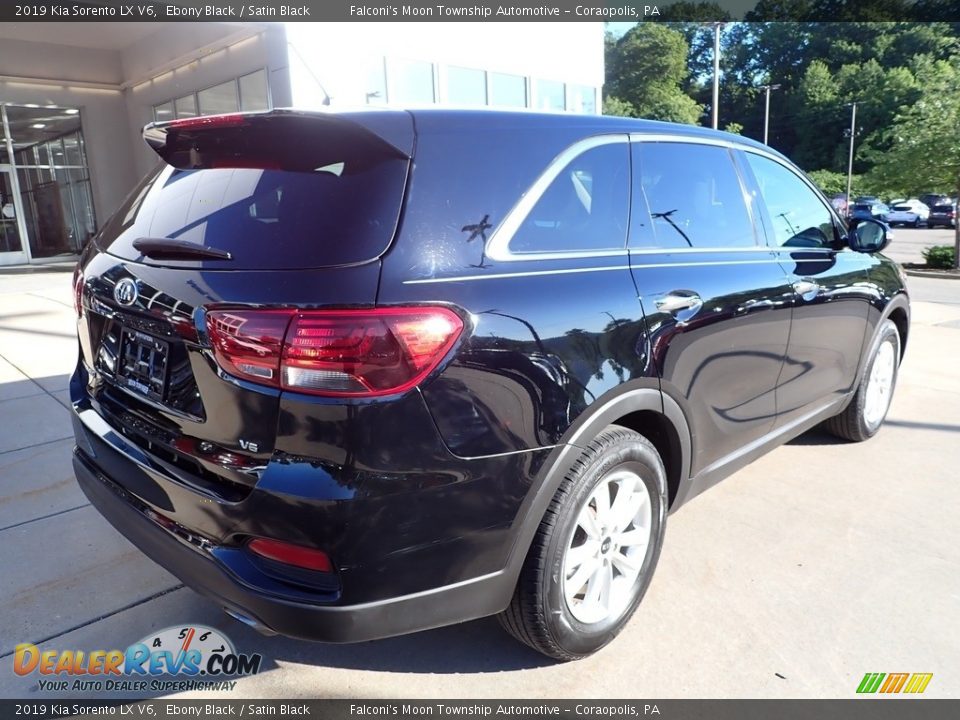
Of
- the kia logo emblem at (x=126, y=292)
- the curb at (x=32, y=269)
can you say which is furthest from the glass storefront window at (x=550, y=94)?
the kia logo emblem at (x=126, y=292)

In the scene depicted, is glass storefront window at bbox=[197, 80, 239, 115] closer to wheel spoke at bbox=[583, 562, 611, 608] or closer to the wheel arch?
the wheel arch

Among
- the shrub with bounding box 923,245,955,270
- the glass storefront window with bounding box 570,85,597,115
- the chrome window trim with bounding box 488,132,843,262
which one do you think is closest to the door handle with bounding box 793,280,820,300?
the chrome window trim with bounding box 488,132,843,262

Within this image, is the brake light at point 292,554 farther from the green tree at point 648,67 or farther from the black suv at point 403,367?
the green tree at point 648,67

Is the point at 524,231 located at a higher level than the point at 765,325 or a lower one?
higher

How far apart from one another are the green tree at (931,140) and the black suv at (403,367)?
16915mm

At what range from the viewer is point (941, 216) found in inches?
1303

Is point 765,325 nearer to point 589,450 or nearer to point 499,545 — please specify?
point 589,450

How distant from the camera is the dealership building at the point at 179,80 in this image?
566 inches

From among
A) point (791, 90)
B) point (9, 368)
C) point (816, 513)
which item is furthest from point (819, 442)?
point (791, 90)

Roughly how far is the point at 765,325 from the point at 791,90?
8225cm

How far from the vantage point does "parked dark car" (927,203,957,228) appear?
3241cm

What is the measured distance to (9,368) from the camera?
644cm

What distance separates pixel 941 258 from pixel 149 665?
19309 millimetres

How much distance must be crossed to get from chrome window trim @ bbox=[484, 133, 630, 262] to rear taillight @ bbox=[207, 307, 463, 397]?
1.21 feet
